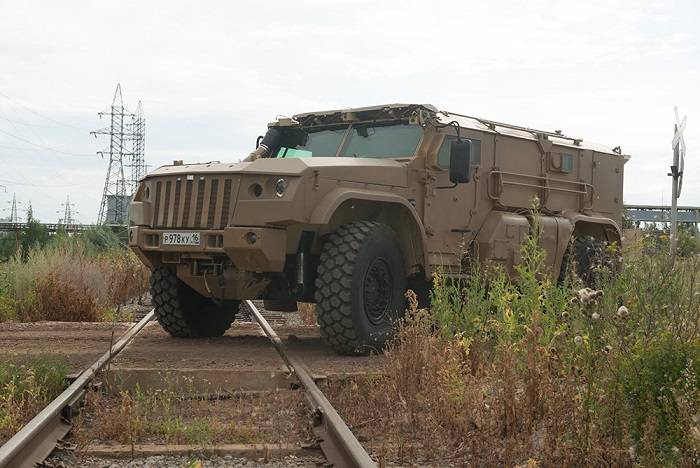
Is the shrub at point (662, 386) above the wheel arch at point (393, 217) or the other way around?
the other way around

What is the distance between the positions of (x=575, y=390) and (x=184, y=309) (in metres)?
5.42

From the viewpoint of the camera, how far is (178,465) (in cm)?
427

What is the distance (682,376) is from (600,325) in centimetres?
56

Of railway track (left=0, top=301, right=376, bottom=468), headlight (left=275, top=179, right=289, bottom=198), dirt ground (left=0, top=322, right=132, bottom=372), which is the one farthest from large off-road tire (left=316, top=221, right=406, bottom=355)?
dirt ground (left=0, top=322, right=132, bottom=372)

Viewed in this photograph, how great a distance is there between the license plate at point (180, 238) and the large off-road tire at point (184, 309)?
903mm

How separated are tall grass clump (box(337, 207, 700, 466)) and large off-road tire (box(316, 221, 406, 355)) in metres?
1.44

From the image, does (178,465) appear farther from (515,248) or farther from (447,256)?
(515,248)

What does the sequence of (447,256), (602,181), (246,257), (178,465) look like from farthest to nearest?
(602,181) → (447,256) → (246,257) → (178,465)

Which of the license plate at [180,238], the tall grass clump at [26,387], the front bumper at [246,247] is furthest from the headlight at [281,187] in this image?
the tall grass clump at [26,387]

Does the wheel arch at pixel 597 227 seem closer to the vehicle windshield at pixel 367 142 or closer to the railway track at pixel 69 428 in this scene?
the vehicle windshield at pixel 367 142

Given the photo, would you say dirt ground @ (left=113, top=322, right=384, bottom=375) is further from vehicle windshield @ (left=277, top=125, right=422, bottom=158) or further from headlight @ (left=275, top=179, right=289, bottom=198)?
vehicle windshield @ (left=277, top=125, right=422, bottom=158)

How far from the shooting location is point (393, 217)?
28.8 feet

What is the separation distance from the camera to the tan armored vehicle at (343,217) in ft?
25.1

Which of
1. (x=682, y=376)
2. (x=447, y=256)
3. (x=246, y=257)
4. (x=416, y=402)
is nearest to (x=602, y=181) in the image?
(x=447, y=256)
